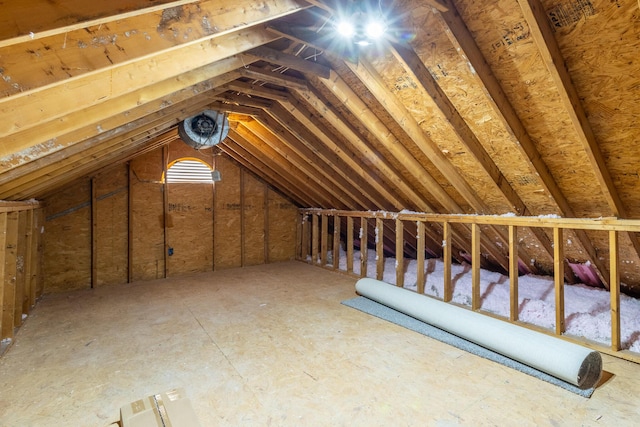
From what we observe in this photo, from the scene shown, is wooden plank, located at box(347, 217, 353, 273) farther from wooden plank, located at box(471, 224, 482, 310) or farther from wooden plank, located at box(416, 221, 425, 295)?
wooden plank, located at box(471, 224, 482, 310)

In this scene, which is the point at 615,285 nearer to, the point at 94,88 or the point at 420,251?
the point at 420,251

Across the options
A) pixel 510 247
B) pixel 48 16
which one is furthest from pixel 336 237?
pixel 48 16

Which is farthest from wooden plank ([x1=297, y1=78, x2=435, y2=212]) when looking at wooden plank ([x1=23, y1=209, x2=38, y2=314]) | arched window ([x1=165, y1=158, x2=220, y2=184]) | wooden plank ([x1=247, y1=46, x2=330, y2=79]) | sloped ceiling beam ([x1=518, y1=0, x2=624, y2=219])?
wooden plank ([x1=23, y1=209, x2=38, y2=314])

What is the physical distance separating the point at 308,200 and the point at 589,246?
4.26 metres

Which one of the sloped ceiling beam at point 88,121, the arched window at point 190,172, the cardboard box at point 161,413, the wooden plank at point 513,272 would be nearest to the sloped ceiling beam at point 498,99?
the wooden plank at point 513,272

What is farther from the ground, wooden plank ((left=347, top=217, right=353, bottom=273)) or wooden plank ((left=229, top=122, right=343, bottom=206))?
wooden plank ((left=229, top=122, right=343, bottom=206))

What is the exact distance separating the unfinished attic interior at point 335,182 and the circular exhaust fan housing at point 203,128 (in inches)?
0.9

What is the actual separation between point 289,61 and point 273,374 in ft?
7.93

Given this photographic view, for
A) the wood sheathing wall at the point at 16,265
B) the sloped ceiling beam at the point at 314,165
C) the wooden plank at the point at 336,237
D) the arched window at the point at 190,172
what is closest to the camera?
the wood sheathing wall at the point at 16,265

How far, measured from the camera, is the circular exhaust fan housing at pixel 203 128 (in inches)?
136

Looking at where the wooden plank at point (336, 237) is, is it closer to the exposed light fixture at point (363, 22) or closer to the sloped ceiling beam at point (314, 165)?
the sloped ceiling beam at point (314, 165)

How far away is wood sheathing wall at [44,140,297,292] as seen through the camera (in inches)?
178

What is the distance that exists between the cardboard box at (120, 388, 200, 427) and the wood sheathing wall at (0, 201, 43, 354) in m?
2.21

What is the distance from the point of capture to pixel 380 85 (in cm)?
249
